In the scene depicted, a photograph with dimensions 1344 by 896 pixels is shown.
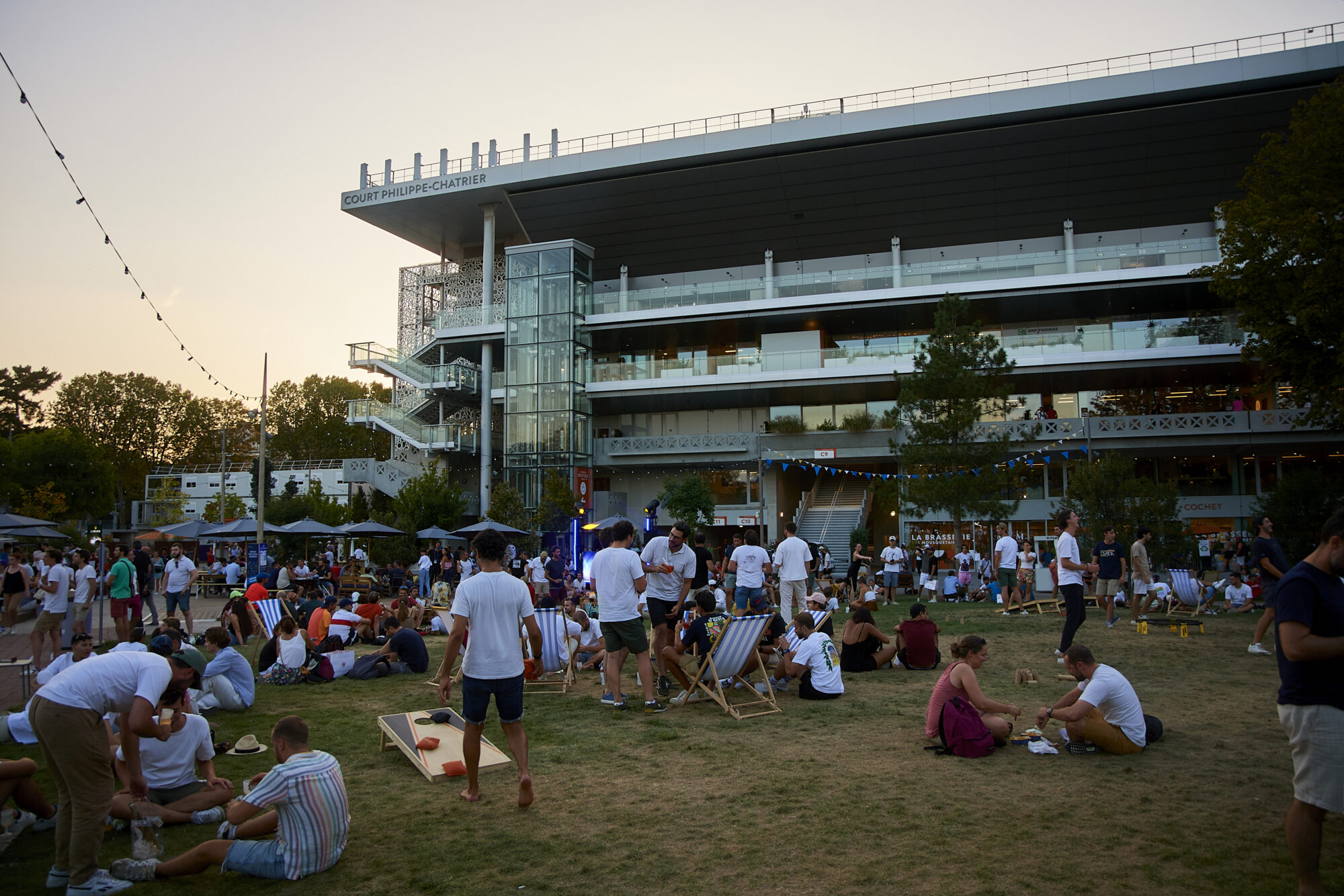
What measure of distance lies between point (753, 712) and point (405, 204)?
115 feet

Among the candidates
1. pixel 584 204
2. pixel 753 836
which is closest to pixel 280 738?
pixel 753 836

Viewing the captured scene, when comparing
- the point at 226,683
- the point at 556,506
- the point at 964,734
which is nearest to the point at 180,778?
the point at 226,683

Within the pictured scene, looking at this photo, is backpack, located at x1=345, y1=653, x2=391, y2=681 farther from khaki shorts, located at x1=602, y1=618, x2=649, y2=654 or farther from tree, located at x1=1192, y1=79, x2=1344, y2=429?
tree, located at x1=1192, y1=79, x2=1344, y2=429

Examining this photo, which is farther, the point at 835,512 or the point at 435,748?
the point at 835,512

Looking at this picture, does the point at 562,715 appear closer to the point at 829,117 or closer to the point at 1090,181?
the point at 829,117

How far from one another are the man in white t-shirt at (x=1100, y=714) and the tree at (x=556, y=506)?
2683cm

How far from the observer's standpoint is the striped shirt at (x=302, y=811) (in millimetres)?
4077

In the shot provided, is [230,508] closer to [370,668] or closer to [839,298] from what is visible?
[839,298]

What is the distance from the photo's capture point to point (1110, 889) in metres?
3.70

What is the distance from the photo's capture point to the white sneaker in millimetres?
3850

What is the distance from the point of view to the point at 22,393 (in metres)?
59.2

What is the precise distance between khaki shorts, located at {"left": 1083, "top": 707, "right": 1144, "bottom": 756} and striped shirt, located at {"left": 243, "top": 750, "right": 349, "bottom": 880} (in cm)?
511

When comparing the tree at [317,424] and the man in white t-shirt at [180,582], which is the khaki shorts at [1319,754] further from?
the tree at [317,424]

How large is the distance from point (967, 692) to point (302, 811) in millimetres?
4773
